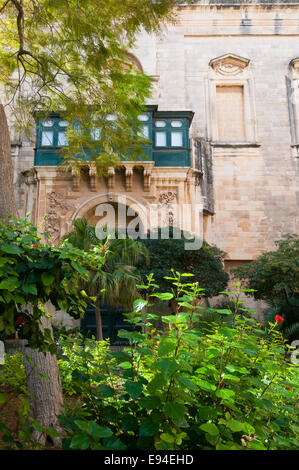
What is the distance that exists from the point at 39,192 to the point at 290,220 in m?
11.3

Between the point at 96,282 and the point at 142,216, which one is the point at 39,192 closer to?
the point at 142,216

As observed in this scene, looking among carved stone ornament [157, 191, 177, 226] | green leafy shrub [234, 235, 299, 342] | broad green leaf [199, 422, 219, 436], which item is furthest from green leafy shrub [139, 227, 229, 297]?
broad green leaf [199, 422, 219, 436]

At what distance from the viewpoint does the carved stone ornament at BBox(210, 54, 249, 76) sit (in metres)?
18.1

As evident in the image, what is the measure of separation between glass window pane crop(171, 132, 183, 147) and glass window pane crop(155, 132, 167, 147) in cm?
35

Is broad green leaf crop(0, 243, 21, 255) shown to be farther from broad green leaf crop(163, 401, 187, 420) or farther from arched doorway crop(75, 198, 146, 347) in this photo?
arched doorway crop(75, 198, 146, 347)

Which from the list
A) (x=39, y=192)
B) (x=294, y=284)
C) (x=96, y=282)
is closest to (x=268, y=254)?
(x=294, y=284)

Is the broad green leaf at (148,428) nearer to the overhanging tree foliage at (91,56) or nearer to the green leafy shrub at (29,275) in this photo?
the green leafy shrub at (29,275)

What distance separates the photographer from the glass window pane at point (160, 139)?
15.4m

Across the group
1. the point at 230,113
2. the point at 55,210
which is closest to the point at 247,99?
the point at 230,113

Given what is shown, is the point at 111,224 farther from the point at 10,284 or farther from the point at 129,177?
the point at 10,284

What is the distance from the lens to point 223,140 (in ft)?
57.4

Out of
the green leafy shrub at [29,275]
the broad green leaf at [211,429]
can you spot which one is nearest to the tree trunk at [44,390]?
the green leafy shrub at [29,275]

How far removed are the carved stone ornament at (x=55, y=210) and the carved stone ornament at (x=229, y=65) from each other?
1032 centimetres

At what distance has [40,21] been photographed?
6211 mm
